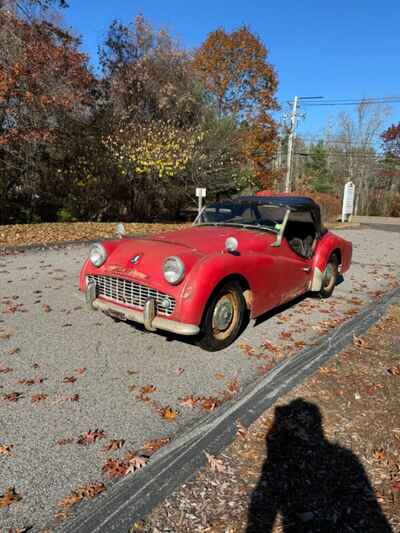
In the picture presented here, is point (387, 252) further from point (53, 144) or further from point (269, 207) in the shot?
point (53, 144)

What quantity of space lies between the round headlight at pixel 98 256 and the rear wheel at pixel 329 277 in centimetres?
347

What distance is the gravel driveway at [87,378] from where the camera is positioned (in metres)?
2.19

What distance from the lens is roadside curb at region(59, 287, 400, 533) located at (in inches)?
73.4

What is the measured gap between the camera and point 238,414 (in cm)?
274

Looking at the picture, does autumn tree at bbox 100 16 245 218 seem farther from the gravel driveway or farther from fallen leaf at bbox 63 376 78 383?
fallen leaf at bbox 63 376 78 383

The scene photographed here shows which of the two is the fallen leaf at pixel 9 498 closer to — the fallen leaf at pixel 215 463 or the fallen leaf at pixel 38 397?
the fallen leaf at pixel 38 397

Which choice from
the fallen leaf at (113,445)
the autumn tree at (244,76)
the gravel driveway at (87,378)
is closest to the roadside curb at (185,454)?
the gravel driveway at (87,378)

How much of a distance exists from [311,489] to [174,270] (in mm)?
2022

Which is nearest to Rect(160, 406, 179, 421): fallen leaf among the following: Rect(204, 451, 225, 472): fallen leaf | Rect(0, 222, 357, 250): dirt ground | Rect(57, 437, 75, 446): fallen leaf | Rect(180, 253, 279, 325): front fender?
Rect(204, 451, 225, 472): fallen leaf

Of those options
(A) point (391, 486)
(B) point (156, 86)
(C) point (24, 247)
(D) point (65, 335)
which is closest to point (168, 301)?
(D) point (65, 335)

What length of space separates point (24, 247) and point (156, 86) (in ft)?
34.3

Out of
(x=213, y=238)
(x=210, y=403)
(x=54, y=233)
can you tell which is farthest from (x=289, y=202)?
(x=54, y=233)

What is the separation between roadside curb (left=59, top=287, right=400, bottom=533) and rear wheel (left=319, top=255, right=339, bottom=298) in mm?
2161

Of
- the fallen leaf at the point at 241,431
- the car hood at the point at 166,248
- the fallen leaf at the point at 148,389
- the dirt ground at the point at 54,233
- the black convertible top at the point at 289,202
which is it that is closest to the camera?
the fallen leaf at the point at 241,431
